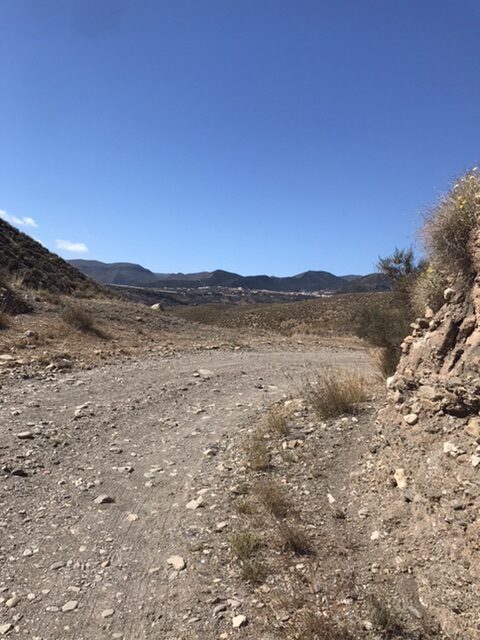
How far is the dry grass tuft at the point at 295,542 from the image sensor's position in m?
4.67

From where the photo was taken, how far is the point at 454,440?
16.4ft

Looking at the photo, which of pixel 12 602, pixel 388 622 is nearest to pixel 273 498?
pixel 388 622

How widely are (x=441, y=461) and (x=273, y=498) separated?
5.96ft

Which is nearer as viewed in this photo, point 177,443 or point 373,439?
point 373,439

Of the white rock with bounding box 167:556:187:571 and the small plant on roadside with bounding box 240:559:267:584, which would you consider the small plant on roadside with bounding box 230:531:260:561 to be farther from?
the white rock with bounding box 167:556:187:571

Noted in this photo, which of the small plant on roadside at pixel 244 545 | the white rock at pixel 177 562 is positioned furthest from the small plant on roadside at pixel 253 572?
the white rock at pixel 177 562

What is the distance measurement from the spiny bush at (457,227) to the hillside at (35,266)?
66.5ft

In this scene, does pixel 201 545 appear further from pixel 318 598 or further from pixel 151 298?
pixel 151 298

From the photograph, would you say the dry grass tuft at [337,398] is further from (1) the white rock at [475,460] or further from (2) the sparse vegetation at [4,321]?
(2) the sparse vegetation at [4,321]

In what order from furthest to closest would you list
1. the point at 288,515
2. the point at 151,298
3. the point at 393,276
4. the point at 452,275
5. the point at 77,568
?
1. the point at 151,298
2. the point at 393,276
3. the point at 452,275
4. the point at 288,515
5. the point at 77,568

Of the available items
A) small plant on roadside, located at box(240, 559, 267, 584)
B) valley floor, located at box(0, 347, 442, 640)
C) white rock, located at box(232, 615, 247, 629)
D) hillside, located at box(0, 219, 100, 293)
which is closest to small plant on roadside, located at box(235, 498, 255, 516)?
valley floor, located at box(0, 347, 442, 640)

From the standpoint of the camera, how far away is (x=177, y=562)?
451 cm

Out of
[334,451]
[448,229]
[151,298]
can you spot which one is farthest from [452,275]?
[151,298]

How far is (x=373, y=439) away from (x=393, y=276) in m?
5.45
